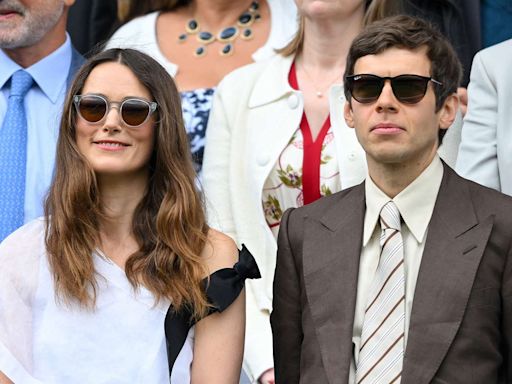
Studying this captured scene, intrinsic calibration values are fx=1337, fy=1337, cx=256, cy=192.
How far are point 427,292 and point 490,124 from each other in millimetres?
947

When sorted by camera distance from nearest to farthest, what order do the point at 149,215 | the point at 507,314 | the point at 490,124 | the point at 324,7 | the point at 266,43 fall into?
the point at 507,314 < the point at 149,215 < the point at 490,124 < the point at 324,7 < the point at 266,43

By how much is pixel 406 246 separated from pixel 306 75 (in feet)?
4.33

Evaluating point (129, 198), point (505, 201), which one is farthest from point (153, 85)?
point (505, 201)

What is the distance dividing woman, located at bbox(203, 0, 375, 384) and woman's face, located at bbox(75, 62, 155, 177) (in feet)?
2.55

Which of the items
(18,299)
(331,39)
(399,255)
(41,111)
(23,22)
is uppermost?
(23,22)

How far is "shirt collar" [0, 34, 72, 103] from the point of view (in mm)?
5219

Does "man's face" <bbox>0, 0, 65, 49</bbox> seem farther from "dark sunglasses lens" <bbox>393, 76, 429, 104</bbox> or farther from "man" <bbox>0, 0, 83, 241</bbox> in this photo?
"dark sunglasses lens" <bbox>393, 76, 429, 104</bbox>

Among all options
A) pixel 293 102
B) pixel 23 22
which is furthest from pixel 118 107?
pixel 23 22

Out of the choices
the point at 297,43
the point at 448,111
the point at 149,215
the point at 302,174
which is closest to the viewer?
the point at 448,111

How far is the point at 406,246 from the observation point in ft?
13.0

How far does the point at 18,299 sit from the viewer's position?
4.04 metres

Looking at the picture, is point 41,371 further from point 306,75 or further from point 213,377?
point 306,75

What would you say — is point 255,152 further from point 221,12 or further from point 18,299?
point 18,299

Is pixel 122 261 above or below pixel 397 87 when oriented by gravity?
below
